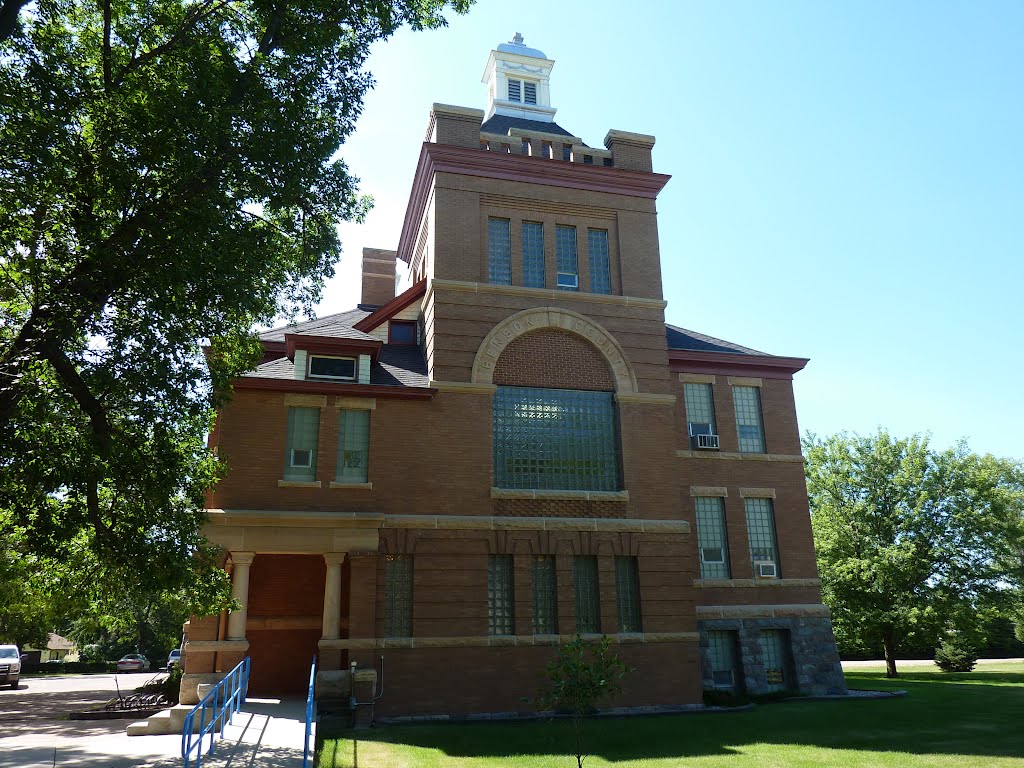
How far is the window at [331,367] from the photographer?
22.0 metres

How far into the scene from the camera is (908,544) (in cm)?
3444

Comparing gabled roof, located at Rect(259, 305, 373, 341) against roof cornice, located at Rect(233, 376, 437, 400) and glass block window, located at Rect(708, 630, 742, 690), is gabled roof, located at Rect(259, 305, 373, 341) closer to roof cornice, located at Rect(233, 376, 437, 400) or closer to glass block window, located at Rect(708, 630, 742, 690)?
roof cornice, located at Rect(233, 376, 437, 400)

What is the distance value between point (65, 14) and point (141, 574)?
414 inches

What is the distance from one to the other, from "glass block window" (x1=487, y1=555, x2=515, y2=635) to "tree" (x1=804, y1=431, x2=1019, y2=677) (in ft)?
69.1

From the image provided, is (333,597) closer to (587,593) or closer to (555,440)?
(587,593)

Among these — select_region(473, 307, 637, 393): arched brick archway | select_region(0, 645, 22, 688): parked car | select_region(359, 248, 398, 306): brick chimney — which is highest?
select_region(359, 248, 398, 306): brick chimney

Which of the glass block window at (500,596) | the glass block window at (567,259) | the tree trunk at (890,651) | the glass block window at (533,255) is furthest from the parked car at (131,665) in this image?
the tree trunk at (890,651)

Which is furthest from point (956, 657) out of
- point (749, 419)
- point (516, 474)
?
point (516, 474)

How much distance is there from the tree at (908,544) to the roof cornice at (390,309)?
936 inches

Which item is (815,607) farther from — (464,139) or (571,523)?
(464,139)

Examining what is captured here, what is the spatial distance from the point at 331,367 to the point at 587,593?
9.88 metres

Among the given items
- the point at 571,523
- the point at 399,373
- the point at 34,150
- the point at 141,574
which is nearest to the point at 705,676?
the point at 571,523

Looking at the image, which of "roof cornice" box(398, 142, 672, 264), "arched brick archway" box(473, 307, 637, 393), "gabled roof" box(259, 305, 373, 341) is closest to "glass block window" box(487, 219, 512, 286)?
"arched brick archway" box(473, 307, 637, 393)

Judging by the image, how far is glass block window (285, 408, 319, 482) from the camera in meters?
20.8
